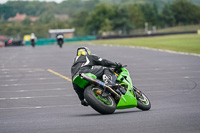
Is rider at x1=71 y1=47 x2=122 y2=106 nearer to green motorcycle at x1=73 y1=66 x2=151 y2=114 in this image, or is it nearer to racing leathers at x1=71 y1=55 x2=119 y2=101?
racing leathers at x1=71 y1=55 x2=119 y2=101

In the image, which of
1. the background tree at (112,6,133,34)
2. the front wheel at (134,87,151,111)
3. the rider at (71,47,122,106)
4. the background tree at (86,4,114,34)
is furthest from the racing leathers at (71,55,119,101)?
the background tree at (112,6,133,34)

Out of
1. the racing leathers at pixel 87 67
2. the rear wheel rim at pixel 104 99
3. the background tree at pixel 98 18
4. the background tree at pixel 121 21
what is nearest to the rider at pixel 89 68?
the racing leathers at pixel 87 67

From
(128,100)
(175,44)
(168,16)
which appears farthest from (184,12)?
(128,100)

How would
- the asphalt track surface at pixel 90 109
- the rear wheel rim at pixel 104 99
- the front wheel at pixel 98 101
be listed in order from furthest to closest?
the rear wheel rim at pixel 104 99 → the front wheel at pixel 98 101 → the asphalt track surface at pixel 90 109

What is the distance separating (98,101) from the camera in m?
8.95

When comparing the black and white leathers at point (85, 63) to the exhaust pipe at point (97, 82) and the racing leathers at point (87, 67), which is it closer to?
the racing leathers at point (87, 67)

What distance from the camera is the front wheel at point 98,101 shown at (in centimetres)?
896

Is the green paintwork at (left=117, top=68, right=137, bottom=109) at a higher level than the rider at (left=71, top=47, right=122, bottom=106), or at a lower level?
lower

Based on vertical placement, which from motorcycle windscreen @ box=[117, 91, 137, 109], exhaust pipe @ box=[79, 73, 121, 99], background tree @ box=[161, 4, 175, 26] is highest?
exhaust pipe @ box=[79, 73, 121, 99]

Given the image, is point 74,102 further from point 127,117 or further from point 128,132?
point 128,132

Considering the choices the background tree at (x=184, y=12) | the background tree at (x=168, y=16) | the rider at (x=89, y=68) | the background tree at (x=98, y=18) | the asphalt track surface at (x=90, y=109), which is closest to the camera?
the asphalt track surface at (x=90, y=109)

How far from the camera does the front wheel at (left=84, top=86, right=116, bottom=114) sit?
8961mm

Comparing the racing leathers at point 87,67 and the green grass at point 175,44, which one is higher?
the racing leathers at point 87,67

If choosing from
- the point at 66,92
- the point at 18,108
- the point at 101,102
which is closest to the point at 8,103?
the point at 18,108
